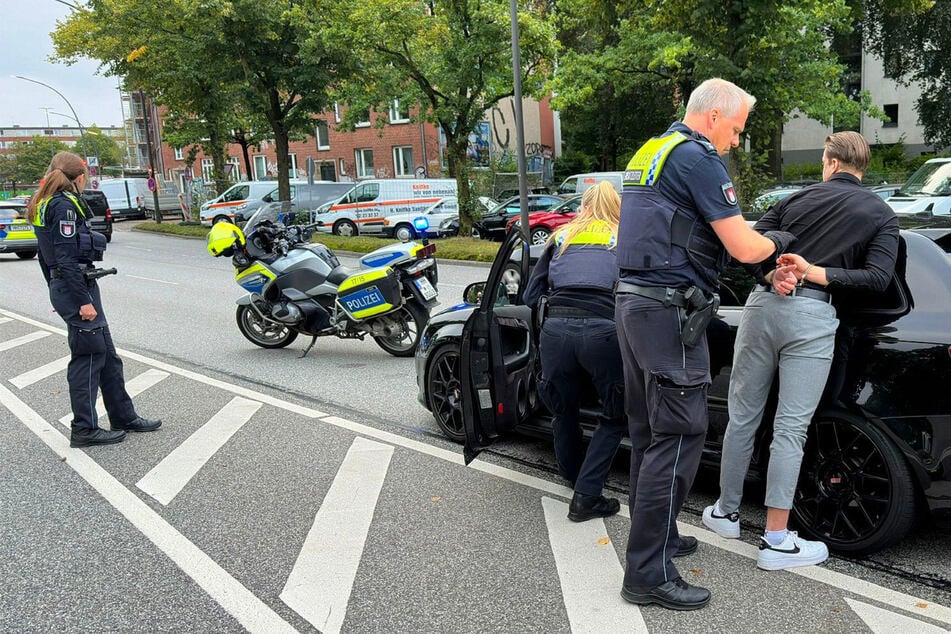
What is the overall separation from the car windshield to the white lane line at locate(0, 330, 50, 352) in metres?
13.5

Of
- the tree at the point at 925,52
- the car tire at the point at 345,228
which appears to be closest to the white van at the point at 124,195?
the car tire at the point at 345,228

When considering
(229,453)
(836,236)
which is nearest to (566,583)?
(836,236)

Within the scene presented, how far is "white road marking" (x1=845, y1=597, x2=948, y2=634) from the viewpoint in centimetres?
296

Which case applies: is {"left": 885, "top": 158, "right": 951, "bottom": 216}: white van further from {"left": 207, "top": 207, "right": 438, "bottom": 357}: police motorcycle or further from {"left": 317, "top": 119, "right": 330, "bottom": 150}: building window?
{"left": 317, "top": 119, "right": 330, "bottom": 150}: building window

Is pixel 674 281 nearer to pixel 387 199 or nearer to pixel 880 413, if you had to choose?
pixel 880 413

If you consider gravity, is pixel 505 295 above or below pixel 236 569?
above

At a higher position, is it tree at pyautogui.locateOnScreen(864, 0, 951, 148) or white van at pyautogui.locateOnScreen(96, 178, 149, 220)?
tree at pyautogui.locateOnScreen(864, 0, 951, 148)

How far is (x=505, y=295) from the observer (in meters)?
5.15

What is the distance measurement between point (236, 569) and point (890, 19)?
36037mm

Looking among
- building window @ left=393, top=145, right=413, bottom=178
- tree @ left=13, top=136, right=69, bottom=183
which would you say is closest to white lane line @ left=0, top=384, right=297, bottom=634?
building window @ left=393, top=145, right=413, bottom=178

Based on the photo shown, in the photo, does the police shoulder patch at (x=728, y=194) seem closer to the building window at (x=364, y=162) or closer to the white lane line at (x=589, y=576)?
the white lane line at (x=589, y=576)

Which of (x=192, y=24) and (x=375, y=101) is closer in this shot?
(x=192, y=24)

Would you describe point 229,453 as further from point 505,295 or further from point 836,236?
point 836,236

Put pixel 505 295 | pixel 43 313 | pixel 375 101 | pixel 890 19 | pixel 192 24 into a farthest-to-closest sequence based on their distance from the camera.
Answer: pixel 890 19, pixel 375 101, pixel 192 24, pixel 43 313, pixel 505 295
